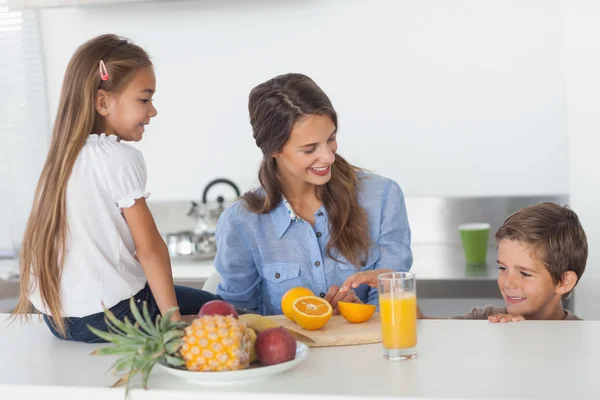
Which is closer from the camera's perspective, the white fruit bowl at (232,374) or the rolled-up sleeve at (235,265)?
the white fruit bowl at (232,374)

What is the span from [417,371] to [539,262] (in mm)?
780

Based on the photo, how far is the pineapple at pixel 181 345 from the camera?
1.20m

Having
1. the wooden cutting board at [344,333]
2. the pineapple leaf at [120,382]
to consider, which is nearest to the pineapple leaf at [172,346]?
the pineapple leaf at [120,382]

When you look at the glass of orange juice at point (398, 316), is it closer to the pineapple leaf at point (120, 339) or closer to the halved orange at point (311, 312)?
the halved orange at point (311, 312)

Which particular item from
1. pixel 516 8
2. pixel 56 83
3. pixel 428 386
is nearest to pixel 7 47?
pixel 56 83

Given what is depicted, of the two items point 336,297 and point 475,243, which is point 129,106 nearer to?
point 336,297

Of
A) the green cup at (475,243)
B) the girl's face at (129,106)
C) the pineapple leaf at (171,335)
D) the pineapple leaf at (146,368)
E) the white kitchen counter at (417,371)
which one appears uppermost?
the girl's face at (129,106)

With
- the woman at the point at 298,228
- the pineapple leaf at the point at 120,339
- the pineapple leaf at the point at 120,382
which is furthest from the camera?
the woman at the point at 298,228

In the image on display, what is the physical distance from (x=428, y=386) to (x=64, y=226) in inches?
31.9

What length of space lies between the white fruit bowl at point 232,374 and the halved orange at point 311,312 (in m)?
0.26

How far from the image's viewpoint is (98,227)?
1.61 m

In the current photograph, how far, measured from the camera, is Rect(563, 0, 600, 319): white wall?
267 centimetres

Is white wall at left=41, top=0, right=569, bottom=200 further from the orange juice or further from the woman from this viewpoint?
the orange juice

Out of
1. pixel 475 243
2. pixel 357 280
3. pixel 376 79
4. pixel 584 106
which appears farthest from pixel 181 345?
pixel 376 79
